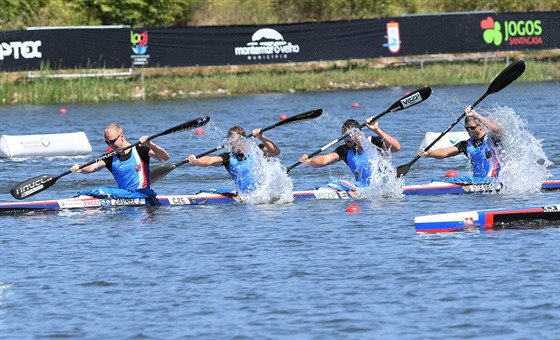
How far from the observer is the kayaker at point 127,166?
1759cm

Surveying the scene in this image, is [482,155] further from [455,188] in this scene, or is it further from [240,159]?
[240,159]

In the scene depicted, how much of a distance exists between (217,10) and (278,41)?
42.7ft

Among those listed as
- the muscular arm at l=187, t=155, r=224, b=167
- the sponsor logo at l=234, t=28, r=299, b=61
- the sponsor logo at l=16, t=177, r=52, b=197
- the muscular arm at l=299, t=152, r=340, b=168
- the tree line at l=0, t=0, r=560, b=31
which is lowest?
the sponsor logo at l=16, t=177, r=52, b=197

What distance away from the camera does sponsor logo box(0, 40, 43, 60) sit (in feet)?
126

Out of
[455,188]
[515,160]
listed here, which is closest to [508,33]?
[515,160]

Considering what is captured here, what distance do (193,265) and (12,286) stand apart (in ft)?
6.71

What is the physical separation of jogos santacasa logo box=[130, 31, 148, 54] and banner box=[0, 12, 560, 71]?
3 centimetres

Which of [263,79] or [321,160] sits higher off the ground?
[263,79]

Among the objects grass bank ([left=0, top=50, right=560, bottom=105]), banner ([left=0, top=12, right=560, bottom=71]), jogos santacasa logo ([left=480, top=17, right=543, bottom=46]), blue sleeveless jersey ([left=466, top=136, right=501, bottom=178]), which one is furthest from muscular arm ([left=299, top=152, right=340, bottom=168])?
jogos santacasa logo ([left=480, top=17, right=543, bottom=46])

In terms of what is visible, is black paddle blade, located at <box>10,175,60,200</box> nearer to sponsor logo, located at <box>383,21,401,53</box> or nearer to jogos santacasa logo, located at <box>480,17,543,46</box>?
sponsor logo, located at <box>383,21,401,53</box>

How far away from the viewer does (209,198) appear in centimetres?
1825

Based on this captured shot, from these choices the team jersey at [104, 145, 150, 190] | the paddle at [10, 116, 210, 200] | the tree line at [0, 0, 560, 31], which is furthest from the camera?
the tree line at [0, 0, 560, 31]

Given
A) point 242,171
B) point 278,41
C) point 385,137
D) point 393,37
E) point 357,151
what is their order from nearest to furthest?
1. point 385,137
2. point 242,171
3. point 357,151
4. point 278,41
5. point 393,37

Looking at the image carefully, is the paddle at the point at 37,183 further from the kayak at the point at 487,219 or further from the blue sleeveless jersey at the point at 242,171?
the kayak at the point at 487,219
